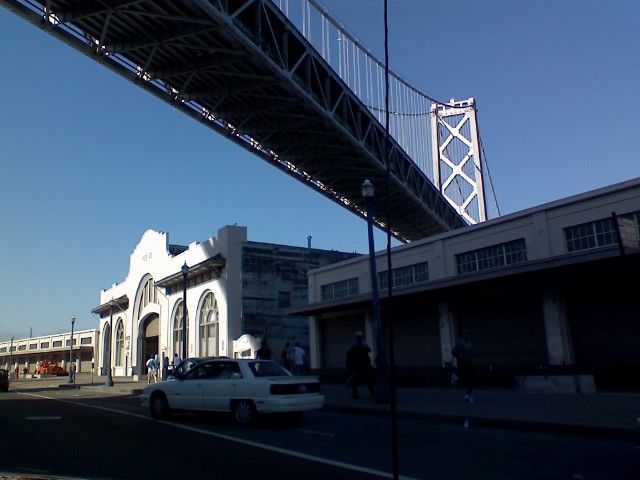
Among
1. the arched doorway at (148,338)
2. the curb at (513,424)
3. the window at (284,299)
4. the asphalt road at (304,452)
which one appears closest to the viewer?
the asphalt road at (304,452)

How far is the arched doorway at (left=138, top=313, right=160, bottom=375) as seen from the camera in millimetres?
49281

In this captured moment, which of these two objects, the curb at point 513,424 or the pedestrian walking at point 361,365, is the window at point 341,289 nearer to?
the pedestrian walking at point 361,365

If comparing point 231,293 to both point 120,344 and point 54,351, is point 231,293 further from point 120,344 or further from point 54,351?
point 54,351

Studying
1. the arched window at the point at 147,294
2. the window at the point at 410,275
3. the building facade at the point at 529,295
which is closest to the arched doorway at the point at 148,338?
the arched window at the point at 147,294

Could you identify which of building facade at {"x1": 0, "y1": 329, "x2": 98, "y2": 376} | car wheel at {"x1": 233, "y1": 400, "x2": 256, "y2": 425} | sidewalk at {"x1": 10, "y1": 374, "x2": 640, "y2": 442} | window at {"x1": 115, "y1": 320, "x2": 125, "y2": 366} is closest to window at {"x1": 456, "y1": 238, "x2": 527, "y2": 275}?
sidewalk at {"x1": 10, "y1": 374, "x2": 640, "y2": 442}

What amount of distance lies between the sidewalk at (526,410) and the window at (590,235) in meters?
4.94

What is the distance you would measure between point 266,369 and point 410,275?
1393cm

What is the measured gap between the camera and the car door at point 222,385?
1289 cm

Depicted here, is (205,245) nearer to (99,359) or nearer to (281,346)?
(281,346)

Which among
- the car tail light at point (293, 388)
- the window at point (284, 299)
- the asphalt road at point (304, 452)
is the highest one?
the window at point (284, 299)

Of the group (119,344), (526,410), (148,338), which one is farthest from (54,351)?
(526,410)

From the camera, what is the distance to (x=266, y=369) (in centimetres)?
1316

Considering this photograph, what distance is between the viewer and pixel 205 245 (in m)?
38.4

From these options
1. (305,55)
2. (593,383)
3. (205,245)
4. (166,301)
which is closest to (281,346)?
(205,245)
